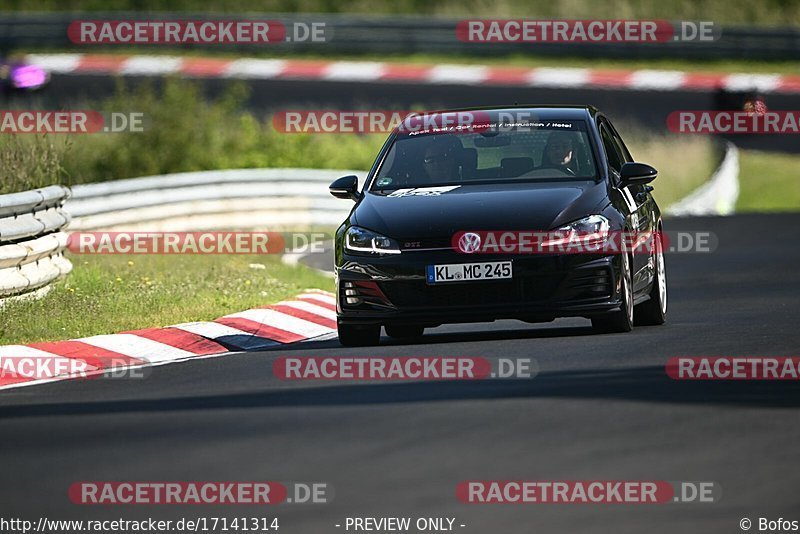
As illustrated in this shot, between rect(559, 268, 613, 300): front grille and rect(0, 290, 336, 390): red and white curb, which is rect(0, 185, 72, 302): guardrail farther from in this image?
rect(559, 268, 613, 300): front grille

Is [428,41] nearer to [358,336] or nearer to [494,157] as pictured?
[494,157]

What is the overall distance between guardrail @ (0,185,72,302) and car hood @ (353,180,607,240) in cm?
297

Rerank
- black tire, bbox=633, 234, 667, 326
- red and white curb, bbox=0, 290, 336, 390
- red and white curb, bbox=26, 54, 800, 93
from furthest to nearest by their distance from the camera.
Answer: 1. red and white curb, bbox=26, 54, 800, 93
2. black tire, bbox=633, 234, 667, 326
3. red and white curb, bbox=0, 290, 336, 390

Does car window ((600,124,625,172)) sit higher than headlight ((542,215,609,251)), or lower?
higher

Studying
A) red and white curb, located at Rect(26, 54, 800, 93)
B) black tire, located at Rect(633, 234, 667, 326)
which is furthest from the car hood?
red and white curb, located at Rect(26, 54, 800, 93)

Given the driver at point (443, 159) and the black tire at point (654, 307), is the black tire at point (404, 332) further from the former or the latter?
the black tire at point (654, 307)

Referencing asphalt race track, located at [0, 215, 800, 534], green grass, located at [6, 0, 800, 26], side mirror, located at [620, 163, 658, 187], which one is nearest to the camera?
asphalt race track, located at [0, 215, 800, 534]

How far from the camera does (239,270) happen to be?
58.0ft

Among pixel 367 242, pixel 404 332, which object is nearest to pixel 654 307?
pixel 404 332

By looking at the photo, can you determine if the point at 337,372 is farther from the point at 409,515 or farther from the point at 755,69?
the point at 755,69

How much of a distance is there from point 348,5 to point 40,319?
35307mm

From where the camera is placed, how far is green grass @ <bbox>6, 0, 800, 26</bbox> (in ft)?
152

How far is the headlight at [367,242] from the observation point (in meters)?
11.2

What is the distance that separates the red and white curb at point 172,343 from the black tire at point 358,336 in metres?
0.82
